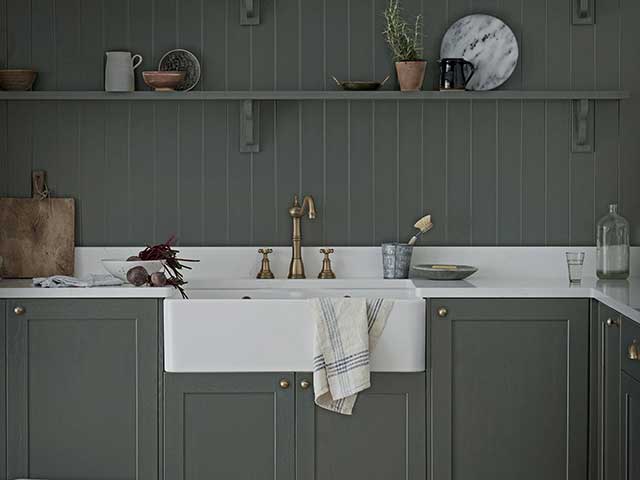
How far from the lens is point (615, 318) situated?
3158mm

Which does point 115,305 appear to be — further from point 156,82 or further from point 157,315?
point 156,82

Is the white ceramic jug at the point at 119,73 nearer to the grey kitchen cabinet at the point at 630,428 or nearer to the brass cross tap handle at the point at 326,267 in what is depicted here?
the brass cross tap handle at the point at 326,267

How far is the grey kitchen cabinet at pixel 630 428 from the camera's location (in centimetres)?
287

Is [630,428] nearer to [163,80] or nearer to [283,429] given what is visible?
[283,429]

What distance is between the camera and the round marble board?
12.8 ft

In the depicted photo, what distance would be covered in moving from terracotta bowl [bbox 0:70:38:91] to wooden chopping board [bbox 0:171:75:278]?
34cm

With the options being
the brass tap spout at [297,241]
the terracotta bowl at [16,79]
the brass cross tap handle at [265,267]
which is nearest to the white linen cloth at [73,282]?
the brass cross tap handle at [265,267]

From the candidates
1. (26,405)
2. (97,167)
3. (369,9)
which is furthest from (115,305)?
(369,9)

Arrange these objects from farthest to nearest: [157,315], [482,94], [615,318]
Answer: [482,94] → [157,315] → [615,318]

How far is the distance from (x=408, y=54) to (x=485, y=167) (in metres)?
0.55

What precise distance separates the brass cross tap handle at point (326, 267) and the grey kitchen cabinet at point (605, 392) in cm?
102

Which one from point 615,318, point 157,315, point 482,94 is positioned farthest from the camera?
point 482,94

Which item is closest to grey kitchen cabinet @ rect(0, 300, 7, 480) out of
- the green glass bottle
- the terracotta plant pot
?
the terracotta plant pot

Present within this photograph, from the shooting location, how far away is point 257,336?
337 centimetres
